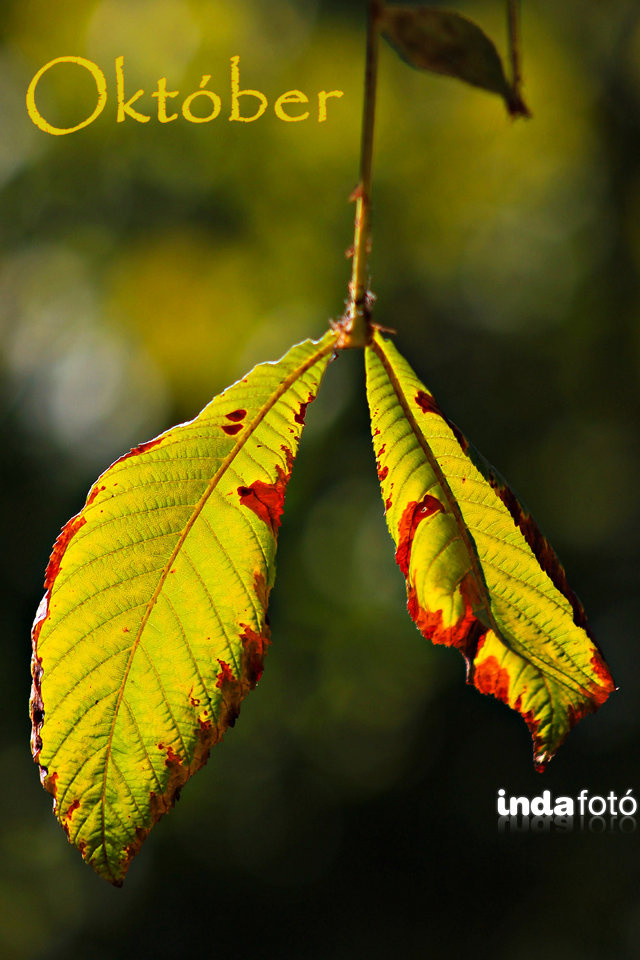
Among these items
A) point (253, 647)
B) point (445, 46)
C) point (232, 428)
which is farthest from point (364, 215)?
point (253, 647)

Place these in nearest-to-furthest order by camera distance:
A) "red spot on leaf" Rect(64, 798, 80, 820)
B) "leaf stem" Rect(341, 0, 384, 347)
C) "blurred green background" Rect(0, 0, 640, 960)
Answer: "leaf stem" Rect(341, 0, 384, 347) < "red spot on leaf" Rect(64, 798, 80, 820) < "blurred green background" Rect(0, 0, 640, 960)

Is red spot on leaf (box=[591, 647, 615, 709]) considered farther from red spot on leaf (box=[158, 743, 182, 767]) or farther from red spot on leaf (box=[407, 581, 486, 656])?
red spot on leaf (box=[158, 743, 182, 767])

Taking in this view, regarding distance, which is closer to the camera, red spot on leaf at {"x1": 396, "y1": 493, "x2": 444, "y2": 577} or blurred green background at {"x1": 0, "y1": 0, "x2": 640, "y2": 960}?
red spot on leaf at {"x1": 396, "y1": 493, "x2": 444, "y2": 577}

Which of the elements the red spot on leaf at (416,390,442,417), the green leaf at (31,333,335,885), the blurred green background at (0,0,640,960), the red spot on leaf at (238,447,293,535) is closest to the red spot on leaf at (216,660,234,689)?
the green leaf at (31,333,335,885)

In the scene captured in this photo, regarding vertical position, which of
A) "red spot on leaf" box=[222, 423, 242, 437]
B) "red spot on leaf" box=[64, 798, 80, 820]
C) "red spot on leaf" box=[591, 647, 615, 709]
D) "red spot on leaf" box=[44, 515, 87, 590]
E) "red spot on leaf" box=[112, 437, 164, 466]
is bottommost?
"red spot on leaf" box=[64, 798, 80, 820]

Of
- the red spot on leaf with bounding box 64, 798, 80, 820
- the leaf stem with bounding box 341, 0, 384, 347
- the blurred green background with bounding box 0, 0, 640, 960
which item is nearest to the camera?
the leaf stem with bounding box 341, 0, 384, 347

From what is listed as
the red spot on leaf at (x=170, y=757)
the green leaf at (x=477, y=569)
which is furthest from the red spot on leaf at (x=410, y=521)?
the red spot on leaf at (x=170, y=757)

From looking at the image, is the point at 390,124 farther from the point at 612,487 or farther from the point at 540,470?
the point at 612,487

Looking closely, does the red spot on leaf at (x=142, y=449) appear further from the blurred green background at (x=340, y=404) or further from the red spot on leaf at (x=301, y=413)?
the blurred green background at (x=340, y=404)
